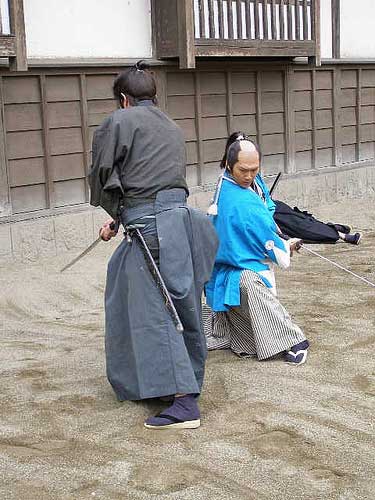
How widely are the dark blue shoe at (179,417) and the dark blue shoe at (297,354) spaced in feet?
3.38

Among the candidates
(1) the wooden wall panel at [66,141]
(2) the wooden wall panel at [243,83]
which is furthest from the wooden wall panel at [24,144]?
(2) the wooden wall panel at [243,83]

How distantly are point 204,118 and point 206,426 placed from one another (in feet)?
21.0

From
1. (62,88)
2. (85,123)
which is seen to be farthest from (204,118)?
(62,88)

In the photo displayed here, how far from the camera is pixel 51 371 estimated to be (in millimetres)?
4707

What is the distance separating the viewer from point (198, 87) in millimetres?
9641

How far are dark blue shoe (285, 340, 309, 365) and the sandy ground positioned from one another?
2.2 inches

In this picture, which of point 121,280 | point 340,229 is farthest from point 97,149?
point 340,229

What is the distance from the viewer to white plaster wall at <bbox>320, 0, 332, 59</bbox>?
36.6ft

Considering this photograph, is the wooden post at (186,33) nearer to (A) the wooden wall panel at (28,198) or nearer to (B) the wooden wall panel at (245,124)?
(B) the wooden wall panel at (245,124)

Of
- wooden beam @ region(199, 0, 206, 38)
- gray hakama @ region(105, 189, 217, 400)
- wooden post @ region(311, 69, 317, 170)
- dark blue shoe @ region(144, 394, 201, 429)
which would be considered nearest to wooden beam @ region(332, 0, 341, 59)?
wooden post @ region(311, 69, 317, 170)

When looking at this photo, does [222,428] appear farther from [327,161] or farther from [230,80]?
[327,161]

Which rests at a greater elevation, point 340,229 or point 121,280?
point 121,280

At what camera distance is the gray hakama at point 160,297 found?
3867 millimetres

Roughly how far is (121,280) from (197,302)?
382mm
